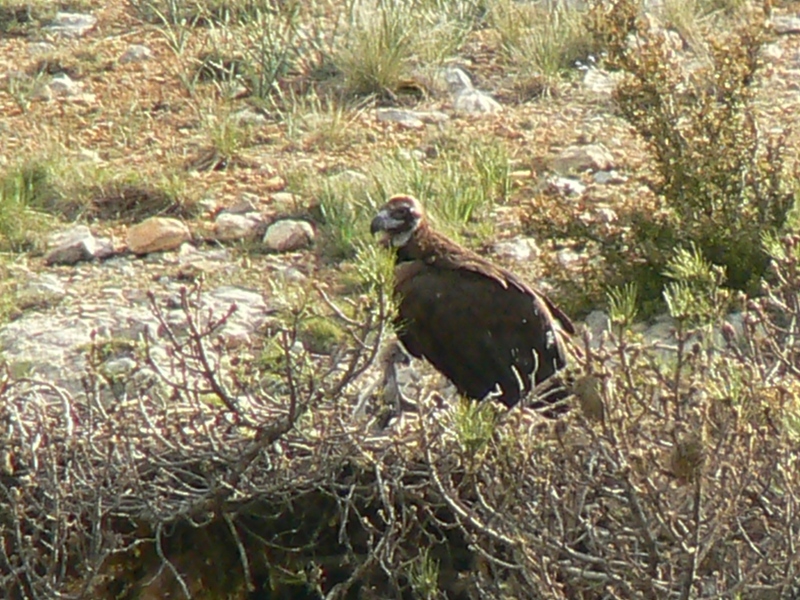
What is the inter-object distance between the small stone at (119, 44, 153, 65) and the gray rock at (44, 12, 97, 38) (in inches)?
18.0

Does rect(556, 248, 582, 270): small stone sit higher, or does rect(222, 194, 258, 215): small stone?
rect(556, 248, 582, 270): small stone

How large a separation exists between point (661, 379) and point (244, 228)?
4.16m

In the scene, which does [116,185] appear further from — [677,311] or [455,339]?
[677,311]

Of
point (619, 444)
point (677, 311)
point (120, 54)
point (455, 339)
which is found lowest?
point (120, 54)

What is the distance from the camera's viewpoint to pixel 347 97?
31.4 ft

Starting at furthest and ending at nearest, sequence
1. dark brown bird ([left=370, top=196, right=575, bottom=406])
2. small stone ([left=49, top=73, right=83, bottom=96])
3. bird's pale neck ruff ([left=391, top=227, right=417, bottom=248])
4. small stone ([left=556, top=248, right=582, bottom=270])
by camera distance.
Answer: small stone ([left=49, top=73, right=83, bottom=96])
small stone ([left=556, top=248, right=582, bottom=270])
bird's pale neck ruff ([left=391, top=227, right=417, bottom=248])
dark brown bird ([left=370, top=196, right=575, bottom=406])

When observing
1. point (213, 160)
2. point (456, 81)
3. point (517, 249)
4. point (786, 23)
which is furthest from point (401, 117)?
point (786, 23)

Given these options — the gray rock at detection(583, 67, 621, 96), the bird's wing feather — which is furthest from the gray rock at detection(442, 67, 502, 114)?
the bird's wing feather

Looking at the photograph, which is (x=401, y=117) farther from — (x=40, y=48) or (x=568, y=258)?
(x=40, y=48)

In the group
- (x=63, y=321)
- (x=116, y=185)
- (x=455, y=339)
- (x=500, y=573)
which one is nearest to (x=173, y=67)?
(x=116, y=185)

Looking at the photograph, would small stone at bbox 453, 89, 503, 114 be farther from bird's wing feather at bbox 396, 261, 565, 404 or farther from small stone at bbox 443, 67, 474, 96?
bird's wing feather at bbox 396, 261, 565, 404

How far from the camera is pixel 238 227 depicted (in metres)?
8.27

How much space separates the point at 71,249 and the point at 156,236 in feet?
1.18

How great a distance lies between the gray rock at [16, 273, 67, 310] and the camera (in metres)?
7.72
